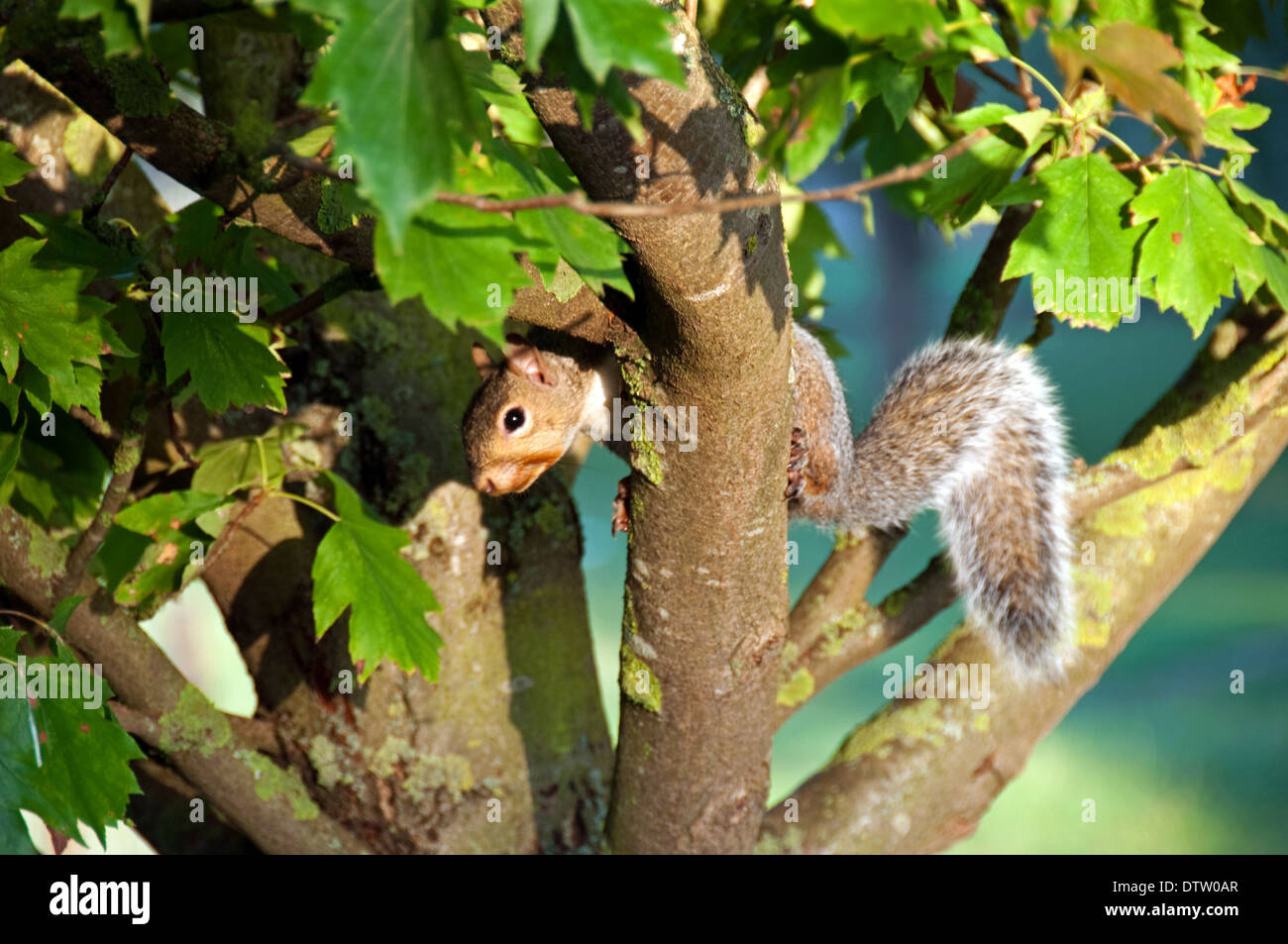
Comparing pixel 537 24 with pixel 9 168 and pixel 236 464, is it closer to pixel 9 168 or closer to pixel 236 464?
pixel 9 168

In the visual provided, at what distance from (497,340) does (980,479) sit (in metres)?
1.27

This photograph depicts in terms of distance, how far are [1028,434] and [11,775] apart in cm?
142

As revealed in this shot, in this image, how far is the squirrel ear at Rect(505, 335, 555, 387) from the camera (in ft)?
4.88

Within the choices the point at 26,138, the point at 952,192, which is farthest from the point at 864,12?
the point at 26,138

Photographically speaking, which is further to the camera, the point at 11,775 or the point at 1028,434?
the point at 1028,434

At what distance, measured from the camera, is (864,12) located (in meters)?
0.49

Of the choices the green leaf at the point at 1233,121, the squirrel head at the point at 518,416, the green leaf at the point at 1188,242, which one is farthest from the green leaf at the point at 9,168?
the green leaf at the point at 1233,121

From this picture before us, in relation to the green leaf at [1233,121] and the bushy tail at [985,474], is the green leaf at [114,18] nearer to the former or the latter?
the green leaf at [1233,121]

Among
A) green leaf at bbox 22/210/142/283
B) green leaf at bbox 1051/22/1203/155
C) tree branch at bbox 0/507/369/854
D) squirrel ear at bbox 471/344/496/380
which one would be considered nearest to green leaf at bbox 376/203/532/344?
green leaf at bbox 1051/22/1203/155

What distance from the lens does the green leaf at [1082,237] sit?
96cm

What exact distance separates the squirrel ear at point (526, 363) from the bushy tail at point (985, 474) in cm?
51

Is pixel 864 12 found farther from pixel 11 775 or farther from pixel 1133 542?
pixel 1133 542

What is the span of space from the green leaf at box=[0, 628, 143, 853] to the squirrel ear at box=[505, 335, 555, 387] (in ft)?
2.32
